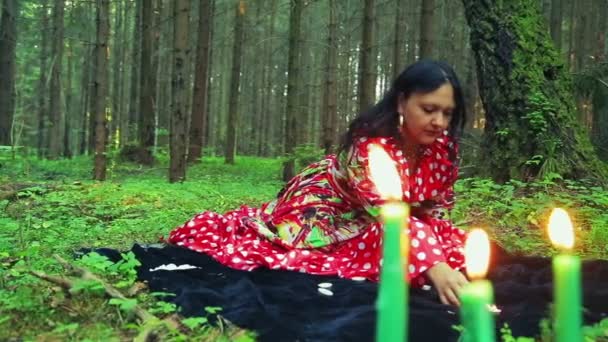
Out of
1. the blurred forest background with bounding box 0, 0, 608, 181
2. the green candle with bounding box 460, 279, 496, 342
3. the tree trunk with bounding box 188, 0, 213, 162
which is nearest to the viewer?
the green candle with bounding box 460, 279, 496, 342

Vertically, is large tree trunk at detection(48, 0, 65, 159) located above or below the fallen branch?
above

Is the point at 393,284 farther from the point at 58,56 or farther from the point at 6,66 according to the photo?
the point at 58,56

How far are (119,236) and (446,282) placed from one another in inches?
104

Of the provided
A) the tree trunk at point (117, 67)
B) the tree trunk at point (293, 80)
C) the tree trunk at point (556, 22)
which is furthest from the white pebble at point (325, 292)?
the tree trunk at point (117, 67)

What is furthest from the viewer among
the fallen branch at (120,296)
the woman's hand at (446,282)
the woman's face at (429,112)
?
the woman's face at (429,112)

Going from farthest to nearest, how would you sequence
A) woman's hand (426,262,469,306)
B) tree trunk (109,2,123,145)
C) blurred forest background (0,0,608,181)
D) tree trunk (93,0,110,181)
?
tree trunk (109,2,123,145) → tree trunk (93,0,110,181) → blurred forest background (0,0,608,181) → woman's hand (426,262,469,306)

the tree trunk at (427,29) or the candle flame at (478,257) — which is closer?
the candle flame at (478,257)

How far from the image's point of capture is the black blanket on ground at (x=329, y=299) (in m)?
1.99

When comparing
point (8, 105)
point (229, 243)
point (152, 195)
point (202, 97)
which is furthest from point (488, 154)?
point (8, 105)

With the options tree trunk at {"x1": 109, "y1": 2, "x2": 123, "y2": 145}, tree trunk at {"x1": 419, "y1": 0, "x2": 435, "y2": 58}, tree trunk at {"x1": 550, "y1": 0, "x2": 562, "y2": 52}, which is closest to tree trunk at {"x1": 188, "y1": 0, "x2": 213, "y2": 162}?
tree trunk at {"x1": 419, "y1": 0, "x2": 435, "y2": 58}

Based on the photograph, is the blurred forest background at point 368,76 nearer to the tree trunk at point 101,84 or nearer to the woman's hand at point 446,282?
the tree trunk at point 101,84

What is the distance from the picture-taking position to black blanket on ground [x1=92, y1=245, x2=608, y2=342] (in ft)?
6.53

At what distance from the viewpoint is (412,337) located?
6.33 ft

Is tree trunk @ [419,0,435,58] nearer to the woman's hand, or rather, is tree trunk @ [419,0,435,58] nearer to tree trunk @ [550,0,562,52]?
the woman's hand
